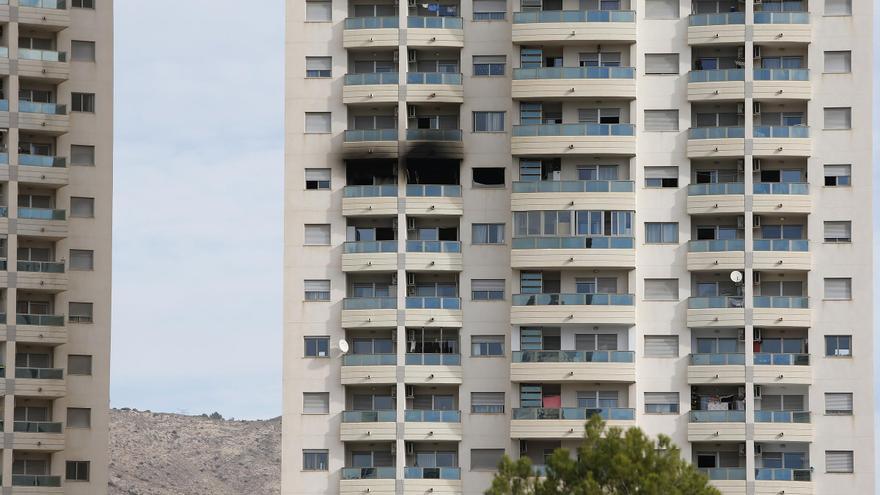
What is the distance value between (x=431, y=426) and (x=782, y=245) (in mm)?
23436

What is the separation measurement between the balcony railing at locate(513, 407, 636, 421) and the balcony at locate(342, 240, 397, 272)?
11.6m

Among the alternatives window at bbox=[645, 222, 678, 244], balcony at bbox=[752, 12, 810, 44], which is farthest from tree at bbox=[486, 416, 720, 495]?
balcony at bbox=[752, 12, 810, 44]

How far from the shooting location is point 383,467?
127 metres

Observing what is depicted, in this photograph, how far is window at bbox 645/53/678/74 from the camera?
426 feet

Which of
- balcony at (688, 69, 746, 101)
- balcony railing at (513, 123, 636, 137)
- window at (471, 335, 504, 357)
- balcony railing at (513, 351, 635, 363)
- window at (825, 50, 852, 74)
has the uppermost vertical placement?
window at (825, 50, 852, 74)

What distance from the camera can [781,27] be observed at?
422 feet

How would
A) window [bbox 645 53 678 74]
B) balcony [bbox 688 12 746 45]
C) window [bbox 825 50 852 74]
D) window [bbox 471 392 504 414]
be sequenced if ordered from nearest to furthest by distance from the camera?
window [bbox 471 392 504 414]
balcony [bbox 688 12 746 45]
window [bbox 825 50 852 74]
window [bbox 645 53 678 74]

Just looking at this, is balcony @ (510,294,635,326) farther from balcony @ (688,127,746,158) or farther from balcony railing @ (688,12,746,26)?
balcony railing @ (688,12,746,26)

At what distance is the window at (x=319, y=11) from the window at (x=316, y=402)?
2285 cm

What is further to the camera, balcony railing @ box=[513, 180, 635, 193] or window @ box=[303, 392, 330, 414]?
window @ box=[303, 392, 330, 414]

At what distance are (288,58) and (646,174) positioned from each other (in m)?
22.8

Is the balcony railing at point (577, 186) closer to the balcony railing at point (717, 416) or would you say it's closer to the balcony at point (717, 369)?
the balcony at point (717, 369)

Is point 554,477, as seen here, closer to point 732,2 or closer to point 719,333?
point 719,333

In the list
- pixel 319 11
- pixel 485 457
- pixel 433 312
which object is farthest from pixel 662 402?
pixel 319 11
